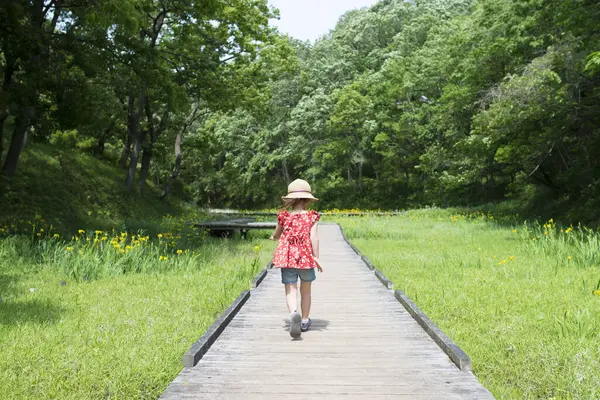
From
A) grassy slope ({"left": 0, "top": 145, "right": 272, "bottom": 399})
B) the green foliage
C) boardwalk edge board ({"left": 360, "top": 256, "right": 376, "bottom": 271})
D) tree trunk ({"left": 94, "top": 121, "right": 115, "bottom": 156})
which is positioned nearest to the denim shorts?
grassy slope ({"left": 0, "top": 145, "right": 272, "bottom": 399})

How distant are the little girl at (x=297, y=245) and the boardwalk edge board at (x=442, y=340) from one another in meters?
1.40

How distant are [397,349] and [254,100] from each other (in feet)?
87.4

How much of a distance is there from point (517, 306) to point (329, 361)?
3708mm

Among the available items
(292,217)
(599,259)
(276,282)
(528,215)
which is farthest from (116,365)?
(528,215)

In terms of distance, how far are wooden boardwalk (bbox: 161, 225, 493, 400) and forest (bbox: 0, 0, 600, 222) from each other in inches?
363

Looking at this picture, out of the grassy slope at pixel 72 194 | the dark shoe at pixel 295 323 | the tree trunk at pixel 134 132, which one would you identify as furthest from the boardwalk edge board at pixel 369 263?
the tree trunk at pixel 134 132

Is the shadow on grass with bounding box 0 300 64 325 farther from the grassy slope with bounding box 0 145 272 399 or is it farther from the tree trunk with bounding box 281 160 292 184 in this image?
the tree trunk with bounding box 281 160 292 184

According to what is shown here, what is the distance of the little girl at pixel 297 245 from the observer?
20.0ft

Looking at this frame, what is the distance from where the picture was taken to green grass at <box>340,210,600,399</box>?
479cm

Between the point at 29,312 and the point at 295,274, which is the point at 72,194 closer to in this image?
the point at 29,312

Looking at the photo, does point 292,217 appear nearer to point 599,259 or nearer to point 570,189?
point 599,259

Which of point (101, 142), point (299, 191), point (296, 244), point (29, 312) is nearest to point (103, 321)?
point (29, 312)

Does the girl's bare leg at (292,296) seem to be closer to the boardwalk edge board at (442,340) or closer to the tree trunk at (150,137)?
the boardwalk edge board at (442,340)

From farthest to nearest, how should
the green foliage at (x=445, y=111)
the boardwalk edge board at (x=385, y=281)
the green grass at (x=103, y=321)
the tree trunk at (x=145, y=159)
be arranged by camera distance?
the tree trunk at (x=145, y=159) → the green foliage at (x=445, y=111) → the boardwalk edge board at (x=385, y=281) → the green grass at (x=103, y=321)
